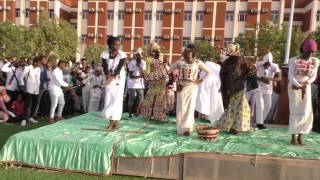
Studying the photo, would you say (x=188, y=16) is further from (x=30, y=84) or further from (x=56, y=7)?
(x=30, y=84)

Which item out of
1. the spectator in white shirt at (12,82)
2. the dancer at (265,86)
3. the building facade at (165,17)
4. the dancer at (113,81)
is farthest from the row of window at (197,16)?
the dancer at (113,81)

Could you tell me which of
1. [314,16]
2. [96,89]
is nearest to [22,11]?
[314,16]

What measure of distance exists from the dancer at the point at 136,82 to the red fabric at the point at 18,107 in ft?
10.3

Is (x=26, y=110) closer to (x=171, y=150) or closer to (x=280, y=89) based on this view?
(x=171, y=150)

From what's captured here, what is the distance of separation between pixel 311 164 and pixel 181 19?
50.1 metres

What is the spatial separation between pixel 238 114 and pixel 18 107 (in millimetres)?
6255

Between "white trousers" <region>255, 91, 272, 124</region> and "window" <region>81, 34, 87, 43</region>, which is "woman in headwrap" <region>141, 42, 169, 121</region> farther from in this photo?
"window" <region>81, 34, 87, 43</region>

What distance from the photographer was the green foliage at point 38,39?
43156mm

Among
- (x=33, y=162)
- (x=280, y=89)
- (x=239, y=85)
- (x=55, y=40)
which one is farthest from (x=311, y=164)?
(x=55, y=40)

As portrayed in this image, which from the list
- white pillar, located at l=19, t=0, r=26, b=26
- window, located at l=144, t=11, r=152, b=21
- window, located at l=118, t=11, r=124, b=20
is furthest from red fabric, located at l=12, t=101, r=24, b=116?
white pillar, located at l=19, t=0, r=26, b=26

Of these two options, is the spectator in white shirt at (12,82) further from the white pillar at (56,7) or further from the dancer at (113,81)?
the white pillar at (56,7)

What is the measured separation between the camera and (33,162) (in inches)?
236

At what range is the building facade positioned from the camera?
51.4 m

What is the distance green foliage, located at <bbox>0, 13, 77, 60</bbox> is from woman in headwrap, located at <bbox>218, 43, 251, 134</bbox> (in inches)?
1470
